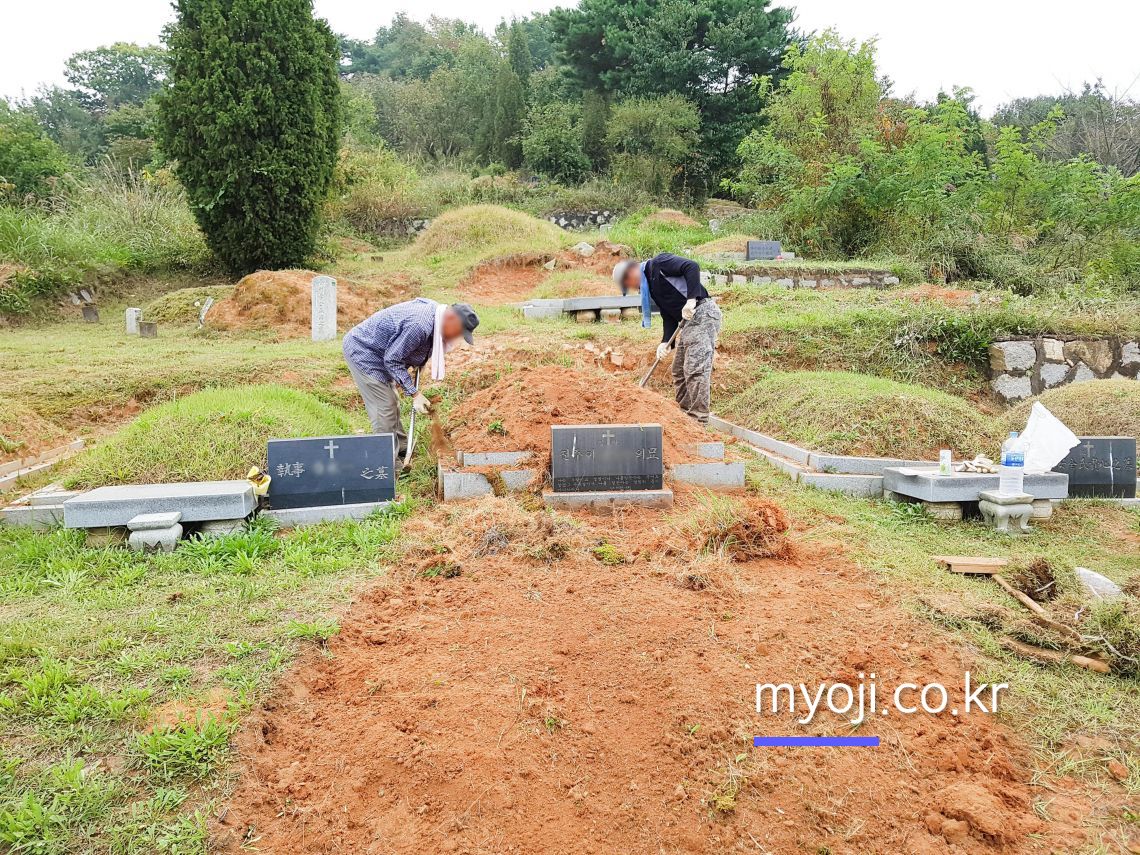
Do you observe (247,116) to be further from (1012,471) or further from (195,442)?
(1012,471)

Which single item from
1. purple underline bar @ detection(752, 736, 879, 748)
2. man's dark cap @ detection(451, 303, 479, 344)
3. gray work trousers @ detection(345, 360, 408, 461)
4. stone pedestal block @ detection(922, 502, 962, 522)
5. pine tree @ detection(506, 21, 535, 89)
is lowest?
purple underline bar @ detection(752, 736, 879, 748)

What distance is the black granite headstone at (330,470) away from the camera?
456cm

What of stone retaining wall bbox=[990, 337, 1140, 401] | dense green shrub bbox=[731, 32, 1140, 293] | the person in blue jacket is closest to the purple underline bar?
the person in blue jacket

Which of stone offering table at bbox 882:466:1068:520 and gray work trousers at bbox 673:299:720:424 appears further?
gray work trousers at bbox 673:299:720:424

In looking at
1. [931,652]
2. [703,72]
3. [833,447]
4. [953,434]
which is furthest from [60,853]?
[703,72]

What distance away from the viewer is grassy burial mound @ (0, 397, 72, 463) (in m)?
5.84

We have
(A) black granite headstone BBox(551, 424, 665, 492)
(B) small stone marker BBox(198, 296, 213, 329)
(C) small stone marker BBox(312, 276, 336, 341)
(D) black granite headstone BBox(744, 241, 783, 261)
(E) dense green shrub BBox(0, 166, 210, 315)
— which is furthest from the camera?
(D) black granite headstone BBox(744, 241, 783, 261)

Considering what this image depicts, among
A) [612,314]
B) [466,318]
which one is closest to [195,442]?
[466,318]

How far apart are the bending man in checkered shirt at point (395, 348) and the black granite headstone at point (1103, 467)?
4407 mm

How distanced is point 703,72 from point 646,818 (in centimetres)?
2580

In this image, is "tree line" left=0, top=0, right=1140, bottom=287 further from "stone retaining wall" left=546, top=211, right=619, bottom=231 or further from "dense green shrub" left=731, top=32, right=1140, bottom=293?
"stone retaining wall" left=546, top=211, right=619, bottom=231

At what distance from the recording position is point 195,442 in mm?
5113

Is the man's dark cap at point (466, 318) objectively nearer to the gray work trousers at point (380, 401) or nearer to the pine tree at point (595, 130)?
the gray work trousers at point (380, 401)

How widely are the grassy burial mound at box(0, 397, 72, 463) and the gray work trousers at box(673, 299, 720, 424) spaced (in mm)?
5548
